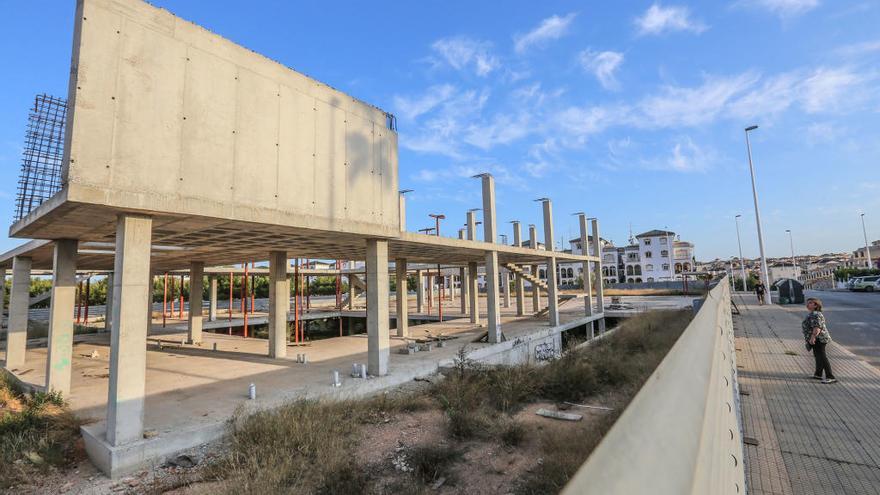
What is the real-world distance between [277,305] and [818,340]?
14280 mm

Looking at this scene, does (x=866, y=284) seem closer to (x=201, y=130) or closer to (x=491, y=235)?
(x=491, y=235)

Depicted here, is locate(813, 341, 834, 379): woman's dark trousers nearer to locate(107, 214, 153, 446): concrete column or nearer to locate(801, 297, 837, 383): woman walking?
locate(801, 297, 837, 383): woman walking

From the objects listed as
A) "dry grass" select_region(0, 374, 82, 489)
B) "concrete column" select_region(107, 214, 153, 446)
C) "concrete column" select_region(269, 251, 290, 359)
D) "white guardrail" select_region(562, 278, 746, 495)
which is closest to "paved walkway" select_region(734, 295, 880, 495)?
"white guardrail" select_region(562, 278, 746, 495)

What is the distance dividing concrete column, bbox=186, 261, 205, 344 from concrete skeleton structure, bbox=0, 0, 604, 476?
5.58 metres

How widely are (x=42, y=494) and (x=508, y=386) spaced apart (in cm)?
773

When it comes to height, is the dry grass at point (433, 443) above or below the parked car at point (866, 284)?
below

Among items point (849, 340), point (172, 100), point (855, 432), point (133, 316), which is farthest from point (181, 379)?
point (849, 340)

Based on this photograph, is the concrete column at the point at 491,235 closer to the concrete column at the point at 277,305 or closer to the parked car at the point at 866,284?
the concrete column at the point at 277,305

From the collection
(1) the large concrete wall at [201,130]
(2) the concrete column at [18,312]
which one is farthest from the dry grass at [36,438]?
(2) the concrete column at [18,312]

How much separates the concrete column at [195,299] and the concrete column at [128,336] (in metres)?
11.6

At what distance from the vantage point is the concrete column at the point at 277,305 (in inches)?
553

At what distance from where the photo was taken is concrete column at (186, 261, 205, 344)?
1722 cm

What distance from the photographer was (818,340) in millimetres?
7734

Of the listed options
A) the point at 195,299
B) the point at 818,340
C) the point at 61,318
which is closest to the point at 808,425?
the point at 818,340
